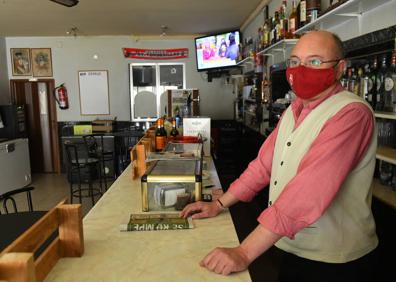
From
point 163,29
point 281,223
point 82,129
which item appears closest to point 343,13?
point 281,223

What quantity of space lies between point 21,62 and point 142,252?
7486 millimetres

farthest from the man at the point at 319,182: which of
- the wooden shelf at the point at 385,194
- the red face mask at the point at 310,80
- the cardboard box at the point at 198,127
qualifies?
the cardboard box at the point at 198,127

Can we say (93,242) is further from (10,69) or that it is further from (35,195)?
(10,69)

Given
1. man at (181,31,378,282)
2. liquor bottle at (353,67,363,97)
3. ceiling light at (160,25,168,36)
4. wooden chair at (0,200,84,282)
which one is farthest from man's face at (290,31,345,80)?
ceiling light at (160,25,168,36)

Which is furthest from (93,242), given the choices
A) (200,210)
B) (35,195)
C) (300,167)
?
(35,195)

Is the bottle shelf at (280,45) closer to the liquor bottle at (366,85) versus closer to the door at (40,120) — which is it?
the liquor bottle at (366,85)

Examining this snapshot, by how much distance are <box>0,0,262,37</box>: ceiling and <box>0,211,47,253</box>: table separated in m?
3.52

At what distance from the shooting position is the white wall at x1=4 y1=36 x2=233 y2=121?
7.61m

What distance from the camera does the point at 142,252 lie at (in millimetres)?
1332

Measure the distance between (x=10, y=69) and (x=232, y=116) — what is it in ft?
15.9

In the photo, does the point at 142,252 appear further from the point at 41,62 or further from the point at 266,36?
the point at 41,62

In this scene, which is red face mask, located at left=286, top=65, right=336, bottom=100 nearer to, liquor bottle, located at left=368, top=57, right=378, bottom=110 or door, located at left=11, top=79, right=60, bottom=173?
liquor bottle, located at left=368, top=57, right=378, bottom=110

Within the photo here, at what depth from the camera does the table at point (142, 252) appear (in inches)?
46.0

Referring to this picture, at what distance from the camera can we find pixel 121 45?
770cm
